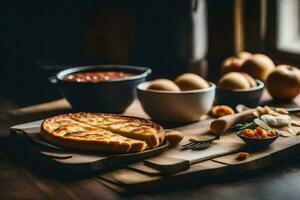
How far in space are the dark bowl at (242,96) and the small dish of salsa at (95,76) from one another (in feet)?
0.86

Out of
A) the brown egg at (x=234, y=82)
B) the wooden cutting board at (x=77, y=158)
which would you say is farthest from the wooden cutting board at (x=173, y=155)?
the brown egg at (x=234, y=82)

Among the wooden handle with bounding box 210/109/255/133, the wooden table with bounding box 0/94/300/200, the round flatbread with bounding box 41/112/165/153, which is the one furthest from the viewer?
the wooden handle with bounding box 210/109/255/133

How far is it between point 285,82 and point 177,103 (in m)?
0.38

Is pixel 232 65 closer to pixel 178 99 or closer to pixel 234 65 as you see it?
pixel 234 65

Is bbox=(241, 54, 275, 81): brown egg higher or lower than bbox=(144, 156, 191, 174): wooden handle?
higher

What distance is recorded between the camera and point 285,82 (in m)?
1.80

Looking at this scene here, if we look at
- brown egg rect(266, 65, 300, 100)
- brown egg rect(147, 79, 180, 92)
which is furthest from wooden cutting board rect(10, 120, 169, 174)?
brown egg rect(266, 65, 300, 100)

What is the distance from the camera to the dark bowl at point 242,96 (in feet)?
5.57

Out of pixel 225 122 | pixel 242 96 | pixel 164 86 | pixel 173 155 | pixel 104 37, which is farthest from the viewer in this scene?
pixel 104 37

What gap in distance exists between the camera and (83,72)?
1.84m

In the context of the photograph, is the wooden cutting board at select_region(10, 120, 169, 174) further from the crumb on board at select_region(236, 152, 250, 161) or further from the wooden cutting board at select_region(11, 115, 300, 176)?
the crumb on board at select_region(236, 152, 250, 161)

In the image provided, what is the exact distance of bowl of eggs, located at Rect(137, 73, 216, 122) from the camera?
5.12ft

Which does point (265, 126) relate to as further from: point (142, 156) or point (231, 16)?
point (231, 16)

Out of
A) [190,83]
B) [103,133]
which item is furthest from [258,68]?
[103,133]
